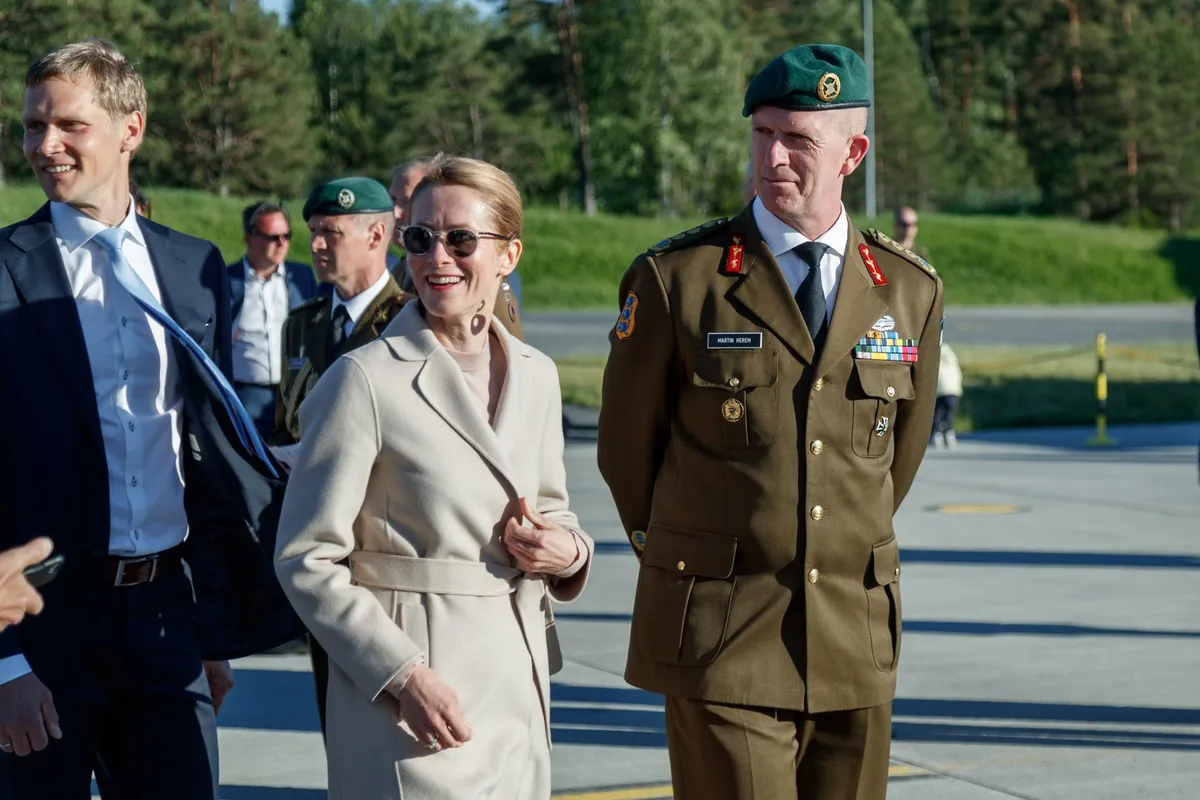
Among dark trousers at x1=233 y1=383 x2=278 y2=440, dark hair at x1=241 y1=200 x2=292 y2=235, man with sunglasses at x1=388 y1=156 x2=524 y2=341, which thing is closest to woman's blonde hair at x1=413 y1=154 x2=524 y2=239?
man with sunglasses at x1=388 y1=156 x2=524 y2=341

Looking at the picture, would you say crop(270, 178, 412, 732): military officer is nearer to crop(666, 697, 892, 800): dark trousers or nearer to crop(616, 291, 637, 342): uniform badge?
crop(616, 291, 637, 342): uniform badge

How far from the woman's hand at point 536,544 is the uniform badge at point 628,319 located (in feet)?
2.04

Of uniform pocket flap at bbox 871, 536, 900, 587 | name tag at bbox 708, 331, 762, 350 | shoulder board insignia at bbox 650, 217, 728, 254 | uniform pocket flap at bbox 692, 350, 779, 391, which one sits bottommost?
uniform pocket flap at bbox 871, 536, 900, 587

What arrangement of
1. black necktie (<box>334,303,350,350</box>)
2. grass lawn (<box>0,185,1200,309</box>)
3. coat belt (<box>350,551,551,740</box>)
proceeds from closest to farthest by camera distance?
coat belt (<box>350,551,551,740</box>), black necktie (<box>334,303,350,350</box>), grass lawn (<box>0,185,1200,309</box>)

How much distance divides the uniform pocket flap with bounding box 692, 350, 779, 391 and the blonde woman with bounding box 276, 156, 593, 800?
1.45ft

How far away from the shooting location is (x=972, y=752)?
6.45 metres

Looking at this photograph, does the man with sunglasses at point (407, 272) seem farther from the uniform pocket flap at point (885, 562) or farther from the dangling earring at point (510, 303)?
the uniform pocket flap at point (885, 562)

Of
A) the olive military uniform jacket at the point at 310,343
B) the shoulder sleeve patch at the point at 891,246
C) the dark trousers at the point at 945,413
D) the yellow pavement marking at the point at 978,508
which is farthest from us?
the dark trousers at the point at 945,413

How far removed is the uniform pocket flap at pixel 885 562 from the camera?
3.63 metres

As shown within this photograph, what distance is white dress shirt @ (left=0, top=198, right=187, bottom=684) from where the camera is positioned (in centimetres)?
344

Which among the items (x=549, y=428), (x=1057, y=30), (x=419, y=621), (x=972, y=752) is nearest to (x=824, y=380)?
(x=549, y=428)

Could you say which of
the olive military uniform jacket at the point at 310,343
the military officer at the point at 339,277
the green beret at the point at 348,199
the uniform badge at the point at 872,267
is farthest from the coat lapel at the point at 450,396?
the green beret at the point at 348,199

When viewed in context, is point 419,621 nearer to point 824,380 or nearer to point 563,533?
point 563,533

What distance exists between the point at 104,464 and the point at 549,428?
0.88 m
